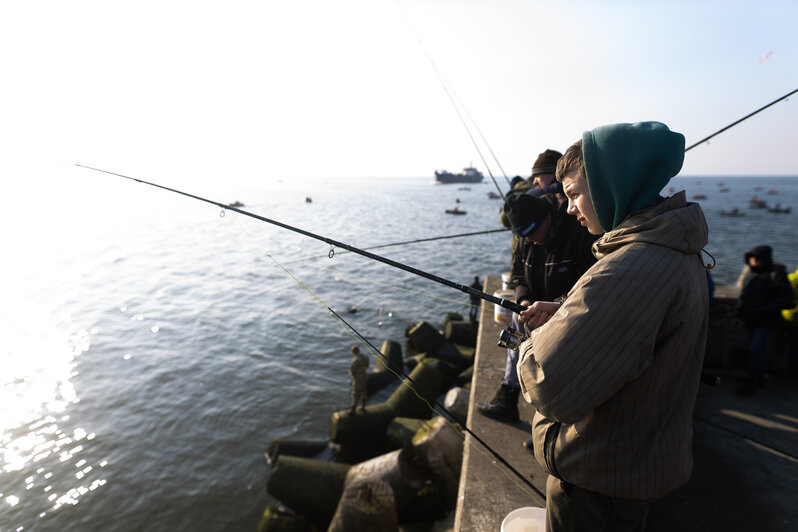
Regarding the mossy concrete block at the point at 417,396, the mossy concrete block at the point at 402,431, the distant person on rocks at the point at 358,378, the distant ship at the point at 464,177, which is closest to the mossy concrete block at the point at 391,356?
the mossy concrete block at the point at 417,396

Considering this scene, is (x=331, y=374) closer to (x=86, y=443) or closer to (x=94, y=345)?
(x=86, y=443)

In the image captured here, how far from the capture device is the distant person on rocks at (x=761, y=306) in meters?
5.23

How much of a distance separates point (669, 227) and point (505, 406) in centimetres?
345

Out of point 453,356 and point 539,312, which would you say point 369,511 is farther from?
point 453,356

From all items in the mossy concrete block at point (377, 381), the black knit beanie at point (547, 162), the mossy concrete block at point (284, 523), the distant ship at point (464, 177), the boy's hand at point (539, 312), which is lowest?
the mossy concrete block at point (377, 381)

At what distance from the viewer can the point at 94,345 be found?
14.5 metres

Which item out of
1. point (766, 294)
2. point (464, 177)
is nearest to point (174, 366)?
point (766, 294)

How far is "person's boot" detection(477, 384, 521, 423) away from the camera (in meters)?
4.36

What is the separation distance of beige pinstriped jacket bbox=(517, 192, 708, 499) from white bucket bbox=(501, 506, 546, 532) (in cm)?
127

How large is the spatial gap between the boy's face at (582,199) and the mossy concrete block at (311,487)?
571 centimetres

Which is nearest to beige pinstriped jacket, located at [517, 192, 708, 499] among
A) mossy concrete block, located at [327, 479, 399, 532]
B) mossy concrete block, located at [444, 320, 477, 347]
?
mossy concrete block, located at [327, 479, 399, 532]

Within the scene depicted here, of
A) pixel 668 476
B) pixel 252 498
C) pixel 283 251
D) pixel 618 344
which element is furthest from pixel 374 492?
pixel 283 251

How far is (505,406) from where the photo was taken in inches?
172

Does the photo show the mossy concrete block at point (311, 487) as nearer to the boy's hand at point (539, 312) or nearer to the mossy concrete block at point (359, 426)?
the mossy concrete block at point (359, 426)
